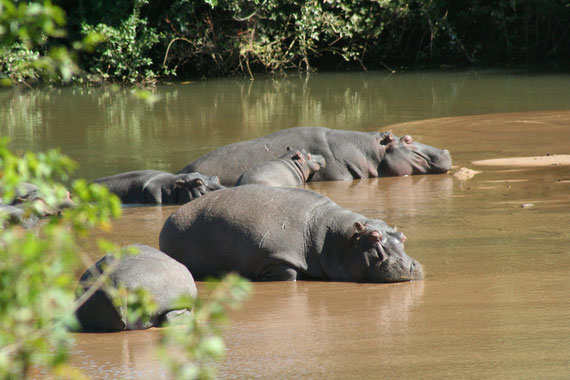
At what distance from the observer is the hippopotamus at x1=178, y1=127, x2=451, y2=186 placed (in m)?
9.30

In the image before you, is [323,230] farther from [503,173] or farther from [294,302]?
[503,173]

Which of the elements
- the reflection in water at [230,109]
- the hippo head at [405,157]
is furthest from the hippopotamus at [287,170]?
the reflection in water at [230,109]

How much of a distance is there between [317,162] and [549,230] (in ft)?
11.8

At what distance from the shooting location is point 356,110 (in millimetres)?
14227

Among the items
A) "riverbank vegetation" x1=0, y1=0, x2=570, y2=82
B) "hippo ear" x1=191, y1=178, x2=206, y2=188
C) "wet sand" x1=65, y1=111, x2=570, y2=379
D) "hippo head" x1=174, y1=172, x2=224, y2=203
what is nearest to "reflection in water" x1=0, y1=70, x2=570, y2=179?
"riverbank vegetation" x1=0, y1=0, x2=570, y2=82

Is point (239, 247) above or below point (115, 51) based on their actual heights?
below

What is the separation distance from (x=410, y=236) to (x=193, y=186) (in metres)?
2.85

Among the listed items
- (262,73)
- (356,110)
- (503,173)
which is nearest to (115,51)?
(262,73)

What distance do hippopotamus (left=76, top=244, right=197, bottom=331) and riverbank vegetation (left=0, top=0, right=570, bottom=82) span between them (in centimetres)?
1499

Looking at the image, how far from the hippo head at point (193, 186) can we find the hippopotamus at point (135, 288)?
133 inches

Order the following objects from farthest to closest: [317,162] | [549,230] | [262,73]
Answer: [262,73] → [317,162] → [549,230]

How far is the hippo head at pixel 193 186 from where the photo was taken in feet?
26.6

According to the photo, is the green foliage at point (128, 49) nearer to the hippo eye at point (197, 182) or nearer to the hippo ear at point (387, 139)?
A: the hippo ear at point (387, 139)

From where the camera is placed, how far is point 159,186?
27.5 ft
